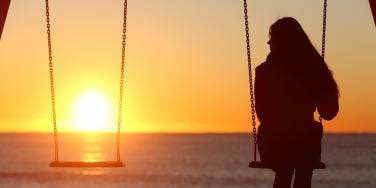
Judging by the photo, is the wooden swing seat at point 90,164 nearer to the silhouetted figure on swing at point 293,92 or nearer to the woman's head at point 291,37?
the silhouetted figure on swing at point 293,92

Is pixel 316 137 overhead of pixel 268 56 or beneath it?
beneath

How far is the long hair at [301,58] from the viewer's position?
8055mm

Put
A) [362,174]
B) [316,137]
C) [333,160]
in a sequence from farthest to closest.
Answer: [333,160], [362,174], [316,137]

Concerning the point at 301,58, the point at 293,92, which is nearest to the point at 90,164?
the point at 293,92

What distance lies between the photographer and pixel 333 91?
8094 millimetres

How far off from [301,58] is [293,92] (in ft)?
0.92

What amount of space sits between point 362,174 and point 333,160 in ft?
84.2

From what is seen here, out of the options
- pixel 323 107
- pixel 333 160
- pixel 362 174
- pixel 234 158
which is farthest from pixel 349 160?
pixel 323 107

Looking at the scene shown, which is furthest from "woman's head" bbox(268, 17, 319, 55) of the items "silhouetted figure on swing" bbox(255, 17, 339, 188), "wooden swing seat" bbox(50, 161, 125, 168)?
"wooden swing seat" bbox(50, 161, 125, 168)

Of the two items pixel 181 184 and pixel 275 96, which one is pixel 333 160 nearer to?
pixel 181 184

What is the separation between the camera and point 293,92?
26.5 feet

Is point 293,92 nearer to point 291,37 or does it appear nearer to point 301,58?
point 301,58

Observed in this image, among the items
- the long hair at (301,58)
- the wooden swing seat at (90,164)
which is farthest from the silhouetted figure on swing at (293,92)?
the wooden swing seat at (90,164)

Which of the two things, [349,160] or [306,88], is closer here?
[306,88]
